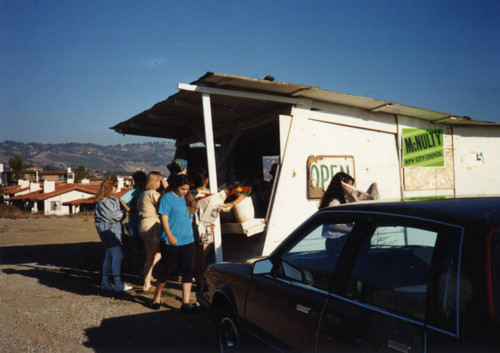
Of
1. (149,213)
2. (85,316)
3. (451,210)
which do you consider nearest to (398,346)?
(451,210)

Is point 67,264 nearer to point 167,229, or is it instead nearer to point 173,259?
point 173,259

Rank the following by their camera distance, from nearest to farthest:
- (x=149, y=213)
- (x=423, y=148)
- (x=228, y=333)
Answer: (x=228, y=333) → (x=149, y=213) → (x=423, y=148)

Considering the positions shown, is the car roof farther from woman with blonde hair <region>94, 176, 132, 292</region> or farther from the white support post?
woman with blonde hair <region>94, 176, 132, 292</region>

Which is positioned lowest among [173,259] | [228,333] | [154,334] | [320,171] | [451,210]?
[154,334]

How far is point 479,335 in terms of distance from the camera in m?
1.40

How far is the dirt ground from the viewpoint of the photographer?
414 cm

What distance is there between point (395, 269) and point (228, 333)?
184 cm

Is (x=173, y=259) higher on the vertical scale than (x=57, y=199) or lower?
higher

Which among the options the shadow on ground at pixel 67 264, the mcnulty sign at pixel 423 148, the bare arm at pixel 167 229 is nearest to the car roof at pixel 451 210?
the bare arm at pixel 167 229

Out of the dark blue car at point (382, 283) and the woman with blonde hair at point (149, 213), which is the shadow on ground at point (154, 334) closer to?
the woman with blonde hair at point (149, 213)

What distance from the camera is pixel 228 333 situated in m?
3.27

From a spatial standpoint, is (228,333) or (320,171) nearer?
(228,333)

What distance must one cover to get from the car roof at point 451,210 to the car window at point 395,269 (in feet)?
0.26

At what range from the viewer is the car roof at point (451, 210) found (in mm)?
1602
